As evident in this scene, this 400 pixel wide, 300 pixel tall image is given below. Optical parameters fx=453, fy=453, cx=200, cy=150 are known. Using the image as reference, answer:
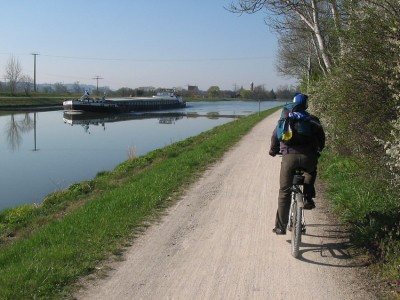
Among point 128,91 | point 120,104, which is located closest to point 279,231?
point 120,104

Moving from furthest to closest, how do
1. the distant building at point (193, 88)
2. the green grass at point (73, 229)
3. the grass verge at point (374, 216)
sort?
the distant building at point (193, 88) < the grass verge at point (374, 216) < the green grass at point (73, 229)

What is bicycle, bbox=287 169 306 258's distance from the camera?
5.34 metres

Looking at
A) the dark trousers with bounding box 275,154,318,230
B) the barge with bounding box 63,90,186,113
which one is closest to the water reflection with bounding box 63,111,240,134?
the barge with bounding box 63,90,186,113

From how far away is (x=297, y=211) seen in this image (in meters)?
5.39

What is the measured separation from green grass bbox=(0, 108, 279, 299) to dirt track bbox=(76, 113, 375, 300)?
0.36 metres

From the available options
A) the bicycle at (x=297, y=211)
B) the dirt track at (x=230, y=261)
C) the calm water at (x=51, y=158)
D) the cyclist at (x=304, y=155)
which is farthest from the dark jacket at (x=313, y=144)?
the calm water at (x=51, y=158)

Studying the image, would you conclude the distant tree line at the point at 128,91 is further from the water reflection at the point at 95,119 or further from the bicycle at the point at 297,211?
the bicycle at the point at 297,211

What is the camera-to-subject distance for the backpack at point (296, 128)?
5.52 metres

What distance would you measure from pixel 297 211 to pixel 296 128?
1.00 metres

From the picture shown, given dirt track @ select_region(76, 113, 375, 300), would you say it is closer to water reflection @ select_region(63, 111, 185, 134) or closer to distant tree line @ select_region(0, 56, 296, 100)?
water reflection @ select_region(63, 111, 185, 134)

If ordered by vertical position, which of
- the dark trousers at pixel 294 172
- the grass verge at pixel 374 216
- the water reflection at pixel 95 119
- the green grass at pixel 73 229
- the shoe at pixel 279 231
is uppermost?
the dark trousers at pixel 294 172

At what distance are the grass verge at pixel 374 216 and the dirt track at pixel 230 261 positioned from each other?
24 cm

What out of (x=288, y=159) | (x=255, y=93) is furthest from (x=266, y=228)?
(x=255, y=93)

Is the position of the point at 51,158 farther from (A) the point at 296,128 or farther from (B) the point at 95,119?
(B) the point at 95,119
